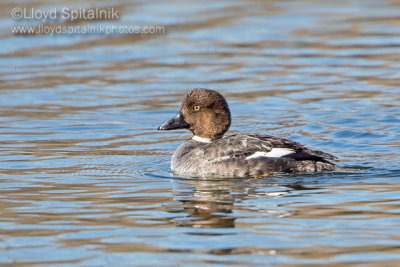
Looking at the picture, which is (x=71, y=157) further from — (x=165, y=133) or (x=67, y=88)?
(x=67, y=88)

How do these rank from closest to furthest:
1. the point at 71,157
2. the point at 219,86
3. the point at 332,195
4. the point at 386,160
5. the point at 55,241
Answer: the point at 55,241 < the point at 332,195 < the point at 386,160 < the point at 71,157 < the point at 219,86

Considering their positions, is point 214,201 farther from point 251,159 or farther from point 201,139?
point 201,139

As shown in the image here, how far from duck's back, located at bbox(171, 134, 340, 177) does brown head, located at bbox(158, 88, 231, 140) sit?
1.78 ft

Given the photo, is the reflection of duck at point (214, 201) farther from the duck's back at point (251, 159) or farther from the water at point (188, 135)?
the duck's back at point (251, 159)

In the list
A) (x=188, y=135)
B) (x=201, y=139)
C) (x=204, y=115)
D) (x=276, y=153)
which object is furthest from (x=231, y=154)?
(x=188, y=135)

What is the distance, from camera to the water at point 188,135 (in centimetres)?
738

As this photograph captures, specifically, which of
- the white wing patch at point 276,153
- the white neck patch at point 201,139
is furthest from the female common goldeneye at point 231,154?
the white neck patch at point 201,139

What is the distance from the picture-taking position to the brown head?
10984 mm

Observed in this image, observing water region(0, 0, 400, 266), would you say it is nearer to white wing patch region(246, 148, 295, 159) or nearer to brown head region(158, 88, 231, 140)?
white wing patch region(246, 148, 295, 159)

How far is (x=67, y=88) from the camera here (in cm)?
1686

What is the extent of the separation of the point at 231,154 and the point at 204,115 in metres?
0.97

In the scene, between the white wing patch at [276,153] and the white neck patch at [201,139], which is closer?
the white wing patch at [276,153]

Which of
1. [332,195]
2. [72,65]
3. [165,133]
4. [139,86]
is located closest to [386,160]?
[332,195]

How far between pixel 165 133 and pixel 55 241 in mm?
6327
